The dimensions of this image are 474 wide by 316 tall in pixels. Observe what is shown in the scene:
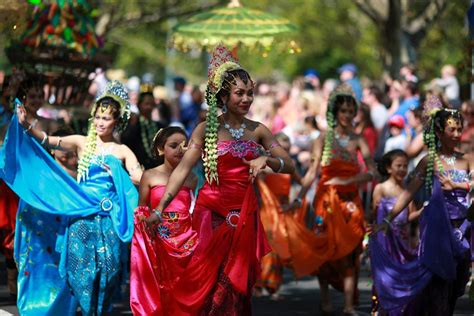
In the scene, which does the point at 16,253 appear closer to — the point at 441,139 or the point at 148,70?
the point at 441,139

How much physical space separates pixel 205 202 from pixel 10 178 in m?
2.06

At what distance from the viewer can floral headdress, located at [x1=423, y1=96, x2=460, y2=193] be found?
372 inches

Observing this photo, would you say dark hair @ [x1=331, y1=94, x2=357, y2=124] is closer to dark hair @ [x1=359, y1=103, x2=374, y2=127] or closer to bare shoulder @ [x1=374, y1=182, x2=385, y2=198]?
bare shoulder @ [x1=374, y1=182, x2=385, y2=198]

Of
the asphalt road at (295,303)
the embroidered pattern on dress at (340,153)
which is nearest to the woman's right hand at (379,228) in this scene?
the asphalt road at (295,303)

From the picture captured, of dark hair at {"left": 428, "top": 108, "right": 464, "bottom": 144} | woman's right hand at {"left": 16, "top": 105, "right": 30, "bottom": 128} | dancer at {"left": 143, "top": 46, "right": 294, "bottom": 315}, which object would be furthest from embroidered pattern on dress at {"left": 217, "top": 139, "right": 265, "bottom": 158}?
woman's right hand at {"left": 16, "top": 105, "right": 30, "bottom": 128}

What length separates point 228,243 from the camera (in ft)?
27.9

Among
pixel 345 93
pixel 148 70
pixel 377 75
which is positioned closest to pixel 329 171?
pixel 345 93

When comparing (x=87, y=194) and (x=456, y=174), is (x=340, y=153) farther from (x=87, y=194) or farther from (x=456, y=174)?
(x=87, y=194)

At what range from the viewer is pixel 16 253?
1017 cm

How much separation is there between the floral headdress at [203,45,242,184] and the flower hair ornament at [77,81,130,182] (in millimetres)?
1578

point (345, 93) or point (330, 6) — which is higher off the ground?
point (330, 6)

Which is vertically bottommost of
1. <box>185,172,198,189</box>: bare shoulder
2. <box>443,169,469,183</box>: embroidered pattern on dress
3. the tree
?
<box>185,172,198,189</box>: bare shoulder

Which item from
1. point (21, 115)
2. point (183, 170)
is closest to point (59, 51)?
point (21, 115)

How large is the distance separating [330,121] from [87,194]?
2.70 m
